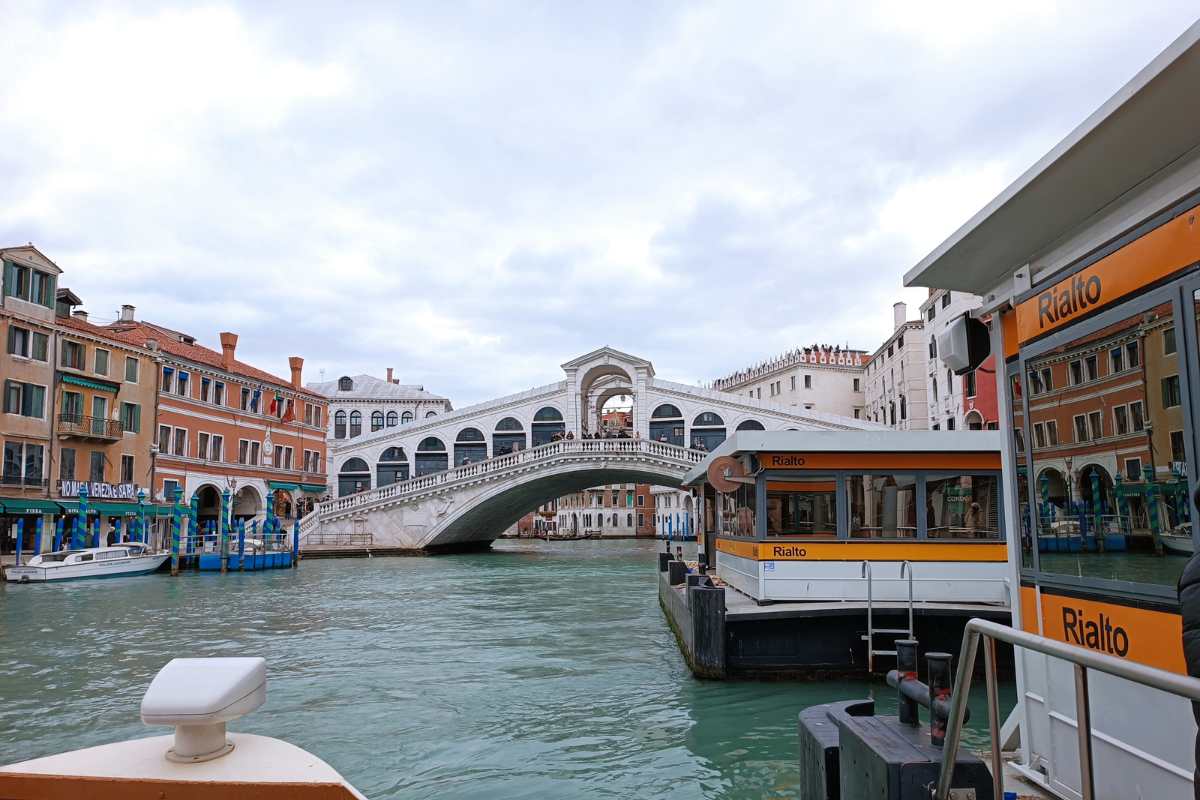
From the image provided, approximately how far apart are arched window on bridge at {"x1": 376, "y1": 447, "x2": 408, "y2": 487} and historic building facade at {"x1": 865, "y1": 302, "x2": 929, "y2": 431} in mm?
21268

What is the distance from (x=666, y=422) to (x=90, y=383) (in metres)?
22.7

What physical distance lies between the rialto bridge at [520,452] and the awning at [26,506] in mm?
10054


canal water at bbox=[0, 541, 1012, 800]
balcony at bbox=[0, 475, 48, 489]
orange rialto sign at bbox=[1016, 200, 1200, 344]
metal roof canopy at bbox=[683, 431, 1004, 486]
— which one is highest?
balcony at bbox=[0, 475, 48, 489]

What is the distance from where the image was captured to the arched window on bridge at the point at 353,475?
40781 millimetres

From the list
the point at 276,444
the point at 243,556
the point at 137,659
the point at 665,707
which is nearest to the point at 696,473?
the point at 665,707

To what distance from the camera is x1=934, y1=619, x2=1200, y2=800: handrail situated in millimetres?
1684

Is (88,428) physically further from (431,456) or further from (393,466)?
(431,456)

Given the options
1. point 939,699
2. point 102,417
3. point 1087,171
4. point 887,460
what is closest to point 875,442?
point 887,460

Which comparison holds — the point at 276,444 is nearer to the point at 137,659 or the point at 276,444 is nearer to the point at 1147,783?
the point at 137,659

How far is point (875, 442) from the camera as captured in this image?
885 centimetres

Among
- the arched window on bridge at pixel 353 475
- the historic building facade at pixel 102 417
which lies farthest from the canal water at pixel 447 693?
the arched window on bridge at pixel 353 475

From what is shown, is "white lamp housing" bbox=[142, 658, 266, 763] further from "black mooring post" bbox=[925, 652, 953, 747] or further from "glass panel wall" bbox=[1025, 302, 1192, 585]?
"glass panel wall" bbox=[1025, 302, 1192, 585]

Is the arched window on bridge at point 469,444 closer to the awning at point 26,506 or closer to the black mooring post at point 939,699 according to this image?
the awning at point 26,506

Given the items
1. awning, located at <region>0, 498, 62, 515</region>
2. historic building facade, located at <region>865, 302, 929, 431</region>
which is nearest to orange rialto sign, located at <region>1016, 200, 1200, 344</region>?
awning, located at <region>0, 498, 62, 515</region>
